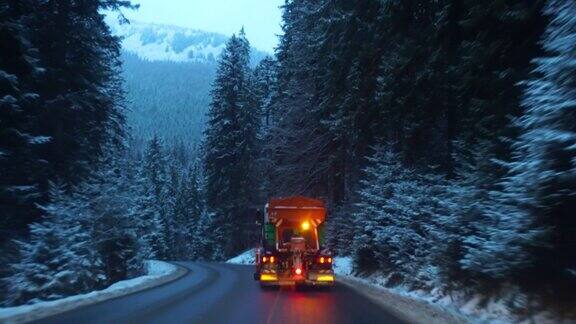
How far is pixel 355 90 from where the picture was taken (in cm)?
2305

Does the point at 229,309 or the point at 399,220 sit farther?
the point at 399,220

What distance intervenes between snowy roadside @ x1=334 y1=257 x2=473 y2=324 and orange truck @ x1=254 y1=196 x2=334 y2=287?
5.68 feet

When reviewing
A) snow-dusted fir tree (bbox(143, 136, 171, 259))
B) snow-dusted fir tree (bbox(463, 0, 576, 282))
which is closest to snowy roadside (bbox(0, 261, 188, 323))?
snow-dusted fir tree (bbox(463, 0, 576, 282))

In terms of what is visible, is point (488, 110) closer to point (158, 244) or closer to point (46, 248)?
point (46, 248)

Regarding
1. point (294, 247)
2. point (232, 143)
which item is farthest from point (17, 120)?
point (232, 143)

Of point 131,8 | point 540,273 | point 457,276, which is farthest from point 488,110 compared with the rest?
point 131,8

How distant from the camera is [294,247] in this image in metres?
23.3

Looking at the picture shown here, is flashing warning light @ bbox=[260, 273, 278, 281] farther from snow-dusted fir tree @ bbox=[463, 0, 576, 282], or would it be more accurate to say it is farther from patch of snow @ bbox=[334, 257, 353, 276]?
snow-dusted fir tree @ bbox=[463, 0, 576, 282]

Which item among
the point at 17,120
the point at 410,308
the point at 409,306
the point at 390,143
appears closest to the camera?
the point at 410,308

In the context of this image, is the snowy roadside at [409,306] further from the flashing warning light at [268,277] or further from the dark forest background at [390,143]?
the flashing warning light at [268,277]

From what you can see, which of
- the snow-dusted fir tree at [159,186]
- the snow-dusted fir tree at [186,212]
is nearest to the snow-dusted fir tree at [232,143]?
the snow-dusted fir tree at [159,186]

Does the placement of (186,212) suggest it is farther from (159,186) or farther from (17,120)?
(17,120)

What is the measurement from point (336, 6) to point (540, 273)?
1711 cm

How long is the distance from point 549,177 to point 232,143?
53.2m
